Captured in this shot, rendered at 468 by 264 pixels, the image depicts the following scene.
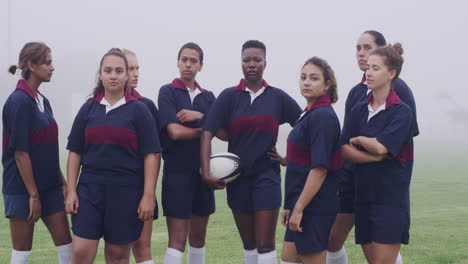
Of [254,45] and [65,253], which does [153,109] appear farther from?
[65,253]

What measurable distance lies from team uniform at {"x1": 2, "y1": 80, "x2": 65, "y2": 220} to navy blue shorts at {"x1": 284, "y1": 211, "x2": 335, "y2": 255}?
201 centimetres

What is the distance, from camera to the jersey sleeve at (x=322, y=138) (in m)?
A: 4.30

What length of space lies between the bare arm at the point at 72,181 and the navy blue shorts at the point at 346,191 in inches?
84.0

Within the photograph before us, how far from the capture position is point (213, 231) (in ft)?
36.4

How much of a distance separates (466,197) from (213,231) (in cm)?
1072

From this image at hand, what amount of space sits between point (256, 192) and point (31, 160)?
1.87 metres

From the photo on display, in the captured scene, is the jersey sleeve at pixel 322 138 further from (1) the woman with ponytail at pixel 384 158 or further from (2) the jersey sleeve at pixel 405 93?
(2) the jersey sleeve at pixel 405 93

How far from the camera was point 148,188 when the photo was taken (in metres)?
4.62

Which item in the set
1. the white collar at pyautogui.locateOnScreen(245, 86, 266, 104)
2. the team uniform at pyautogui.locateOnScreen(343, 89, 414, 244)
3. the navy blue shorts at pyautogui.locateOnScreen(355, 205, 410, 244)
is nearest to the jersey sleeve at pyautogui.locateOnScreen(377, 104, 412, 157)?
the team uniform at pyautogui.locateOnScreen(343, 89, 414, 244)

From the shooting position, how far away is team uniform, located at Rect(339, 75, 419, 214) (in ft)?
15.7

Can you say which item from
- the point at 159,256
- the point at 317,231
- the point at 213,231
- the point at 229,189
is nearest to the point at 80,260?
the point at 229,189

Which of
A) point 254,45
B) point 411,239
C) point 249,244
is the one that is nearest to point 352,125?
point 254,45

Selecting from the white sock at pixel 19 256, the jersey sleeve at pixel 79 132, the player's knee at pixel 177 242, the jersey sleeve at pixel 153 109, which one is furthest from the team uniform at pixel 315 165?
the white sock at pixel 19 256

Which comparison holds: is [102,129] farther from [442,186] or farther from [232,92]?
[442,186]
